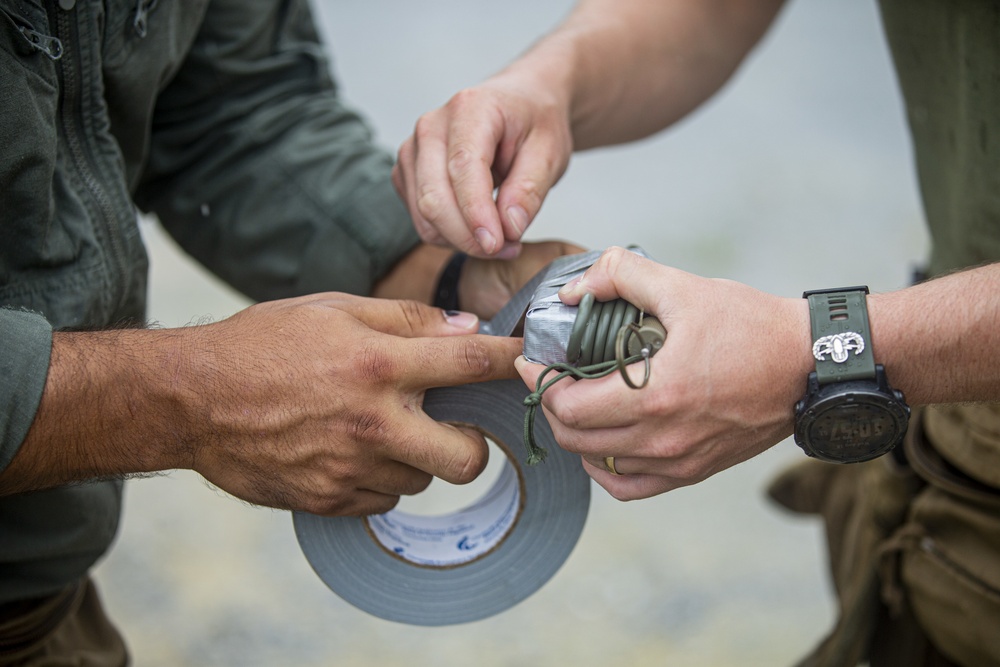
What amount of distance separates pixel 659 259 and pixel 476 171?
2.63 m

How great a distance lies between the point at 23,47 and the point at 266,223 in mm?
545

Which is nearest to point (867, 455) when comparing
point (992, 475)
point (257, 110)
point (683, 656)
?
point (992, 475)

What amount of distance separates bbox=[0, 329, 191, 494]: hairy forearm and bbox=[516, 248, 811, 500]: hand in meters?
0.43

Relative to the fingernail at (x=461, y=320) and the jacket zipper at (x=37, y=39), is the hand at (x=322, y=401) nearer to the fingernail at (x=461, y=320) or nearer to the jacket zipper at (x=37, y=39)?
the fingernail at (x=461, y=320)

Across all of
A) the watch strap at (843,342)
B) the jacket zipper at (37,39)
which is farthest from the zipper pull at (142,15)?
the watch strap at (843,342)

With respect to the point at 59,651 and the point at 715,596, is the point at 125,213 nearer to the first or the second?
the point at 59,651

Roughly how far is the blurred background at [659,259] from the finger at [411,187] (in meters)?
0.32

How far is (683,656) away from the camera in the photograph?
2.61 metres

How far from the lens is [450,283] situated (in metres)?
1.50

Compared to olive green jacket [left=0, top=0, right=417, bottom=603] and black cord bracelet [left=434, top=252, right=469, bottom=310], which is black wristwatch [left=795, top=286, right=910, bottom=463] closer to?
black cord bracelet [left=434, top=252, right=469, bottom=310]

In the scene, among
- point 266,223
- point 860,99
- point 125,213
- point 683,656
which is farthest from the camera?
point 860,99

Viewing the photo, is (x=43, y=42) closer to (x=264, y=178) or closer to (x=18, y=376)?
(x=18, y=376)

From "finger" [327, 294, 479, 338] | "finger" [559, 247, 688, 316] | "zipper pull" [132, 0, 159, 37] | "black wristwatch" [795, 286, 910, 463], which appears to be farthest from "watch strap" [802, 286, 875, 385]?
"zipper pull" [132, 0, 159, 37]

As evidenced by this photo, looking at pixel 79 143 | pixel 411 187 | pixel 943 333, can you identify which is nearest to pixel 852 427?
pixel 943 333
